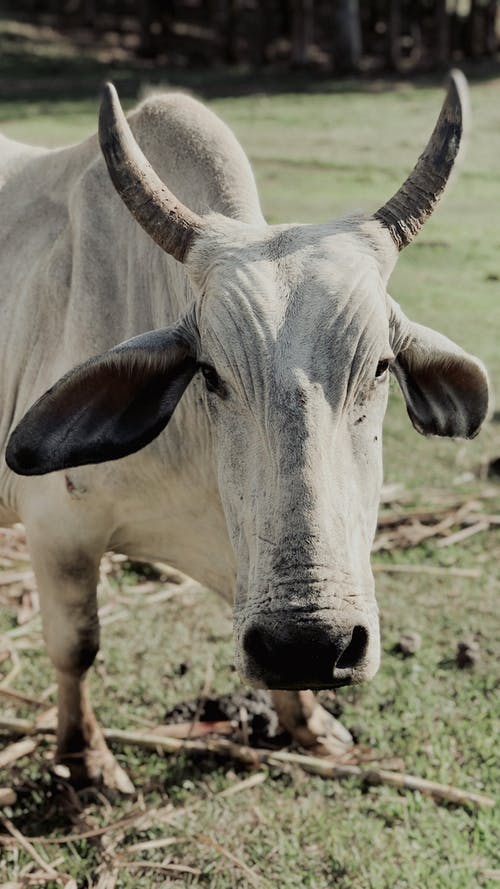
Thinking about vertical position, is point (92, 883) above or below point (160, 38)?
below

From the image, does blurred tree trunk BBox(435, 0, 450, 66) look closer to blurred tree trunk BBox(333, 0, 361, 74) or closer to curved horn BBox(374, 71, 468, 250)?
blurred tree trunk BBox(333, 0, 361, 74)

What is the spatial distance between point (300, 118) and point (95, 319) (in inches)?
579

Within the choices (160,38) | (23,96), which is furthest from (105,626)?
(160,38)

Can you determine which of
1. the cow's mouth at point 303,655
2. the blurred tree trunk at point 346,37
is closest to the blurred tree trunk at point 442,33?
the blurred tree trunk at point 346,37

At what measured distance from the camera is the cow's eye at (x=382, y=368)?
9.35ft

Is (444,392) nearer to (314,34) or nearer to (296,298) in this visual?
(296,298)

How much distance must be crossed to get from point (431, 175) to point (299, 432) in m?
0.84

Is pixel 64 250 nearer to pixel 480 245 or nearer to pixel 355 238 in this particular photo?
pixel 355 238

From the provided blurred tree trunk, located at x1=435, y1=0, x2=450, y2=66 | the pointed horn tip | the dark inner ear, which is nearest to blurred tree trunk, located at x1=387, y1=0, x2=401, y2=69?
blurred tree trunk, located at x1=435, y1=0, x2=450, y2=66

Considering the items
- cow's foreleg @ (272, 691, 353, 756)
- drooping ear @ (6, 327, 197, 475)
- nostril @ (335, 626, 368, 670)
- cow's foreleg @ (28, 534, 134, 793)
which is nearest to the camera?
nostril @ (335, 626, 368, 670)

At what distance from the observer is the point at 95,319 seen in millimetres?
3512

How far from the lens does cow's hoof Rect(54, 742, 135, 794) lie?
3846 mm

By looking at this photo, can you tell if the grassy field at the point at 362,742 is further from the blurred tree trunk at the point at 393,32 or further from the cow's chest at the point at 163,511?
the blurred tree trunk at the point at 393,32

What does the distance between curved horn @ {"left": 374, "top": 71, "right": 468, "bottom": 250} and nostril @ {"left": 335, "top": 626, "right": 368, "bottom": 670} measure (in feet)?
3.35
